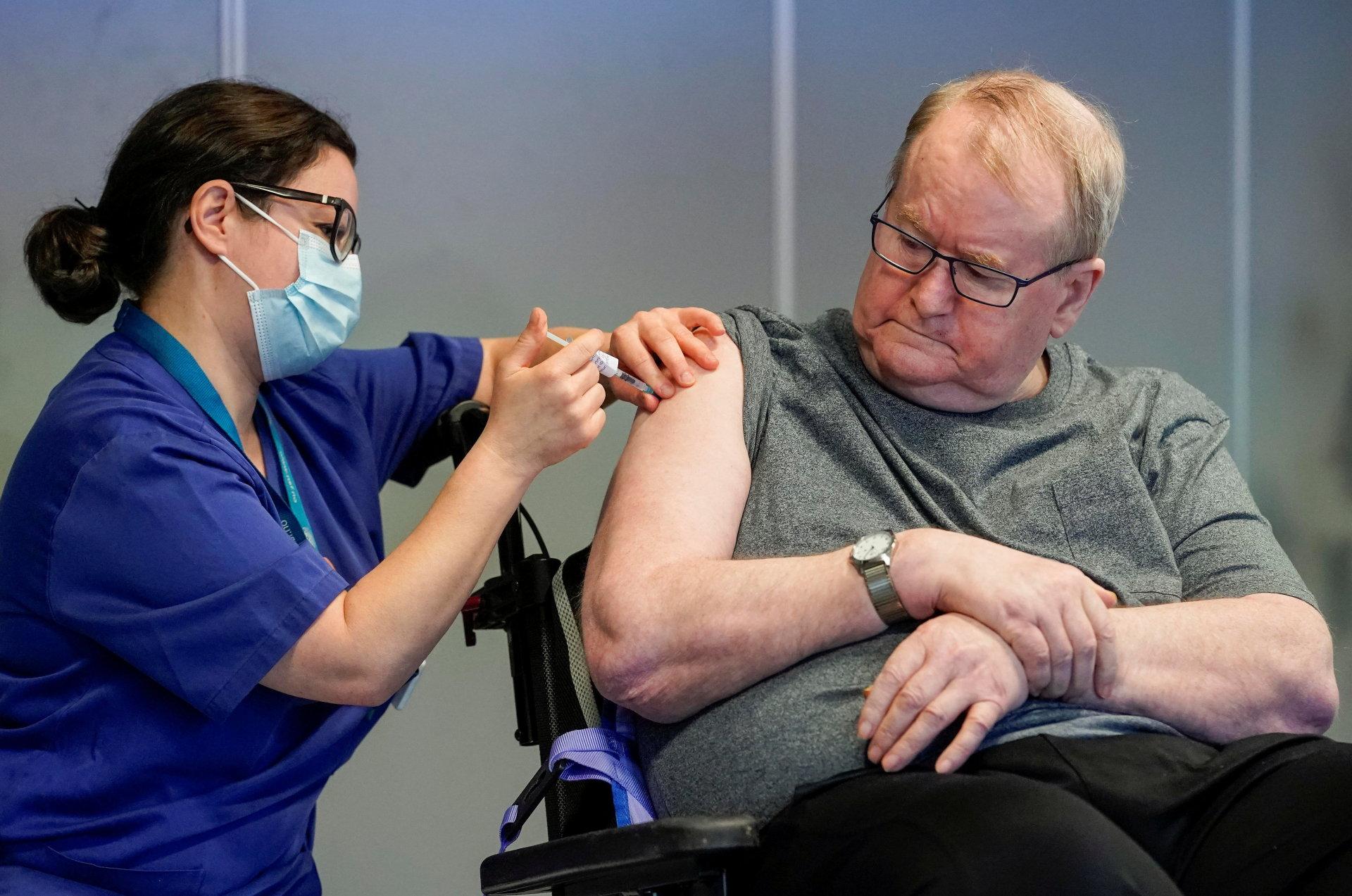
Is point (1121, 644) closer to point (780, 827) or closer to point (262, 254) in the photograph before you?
point (780, 827)

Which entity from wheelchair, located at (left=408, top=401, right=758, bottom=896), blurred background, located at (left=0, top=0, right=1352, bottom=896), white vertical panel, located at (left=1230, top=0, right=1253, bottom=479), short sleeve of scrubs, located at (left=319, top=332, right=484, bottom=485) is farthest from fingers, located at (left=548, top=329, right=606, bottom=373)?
white vertical panel, located at (left=1230, top=0, right=1253, bottom=479)

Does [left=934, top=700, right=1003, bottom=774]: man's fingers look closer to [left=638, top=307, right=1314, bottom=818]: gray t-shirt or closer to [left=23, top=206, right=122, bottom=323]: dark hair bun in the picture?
[left=638, top=307, right=1314, bottom=818]: gray t-shirt

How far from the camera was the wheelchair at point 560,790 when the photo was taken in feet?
3.48

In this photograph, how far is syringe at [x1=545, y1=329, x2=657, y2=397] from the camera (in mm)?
1530

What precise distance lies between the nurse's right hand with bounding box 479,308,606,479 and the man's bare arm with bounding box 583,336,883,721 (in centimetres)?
10

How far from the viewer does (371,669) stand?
55.4 inches

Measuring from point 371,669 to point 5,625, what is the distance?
18.0 inches

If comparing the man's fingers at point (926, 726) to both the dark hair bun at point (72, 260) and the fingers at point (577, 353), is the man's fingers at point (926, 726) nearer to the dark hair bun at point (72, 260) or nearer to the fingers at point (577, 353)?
the fingers at point (577, 353)

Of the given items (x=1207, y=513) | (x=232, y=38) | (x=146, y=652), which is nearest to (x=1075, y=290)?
(x=1207, y=513)

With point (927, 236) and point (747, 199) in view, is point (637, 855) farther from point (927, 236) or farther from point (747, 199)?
point (747, 199)

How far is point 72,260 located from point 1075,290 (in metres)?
1.31

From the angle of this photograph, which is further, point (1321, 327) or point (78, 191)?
point (1321, 327)

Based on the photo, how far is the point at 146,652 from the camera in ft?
4.50

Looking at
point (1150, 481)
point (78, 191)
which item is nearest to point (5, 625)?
point (78, 191)
